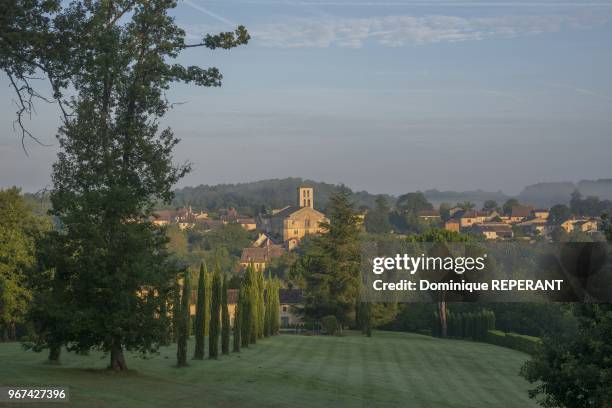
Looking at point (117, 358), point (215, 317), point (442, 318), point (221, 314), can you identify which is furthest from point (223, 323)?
point (442, 318)

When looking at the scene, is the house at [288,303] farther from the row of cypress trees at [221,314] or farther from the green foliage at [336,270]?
the row of cypress trees at [221,314]

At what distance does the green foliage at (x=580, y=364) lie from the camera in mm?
21000

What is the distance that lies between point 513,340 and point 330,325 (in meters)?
17.6

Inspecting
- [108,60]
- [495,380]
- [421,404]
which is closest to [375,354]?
[495,380]

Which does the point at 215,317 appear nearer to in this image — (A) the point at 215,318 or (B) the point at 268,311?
(A) the point at 215,318

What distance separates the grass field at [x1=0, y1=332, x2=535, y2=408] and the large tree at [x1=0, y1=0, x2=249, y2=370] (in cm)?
232

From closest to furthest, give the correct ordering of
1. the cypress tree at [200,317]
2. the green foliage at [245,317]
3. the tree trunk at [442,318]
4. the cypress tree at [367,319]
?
the cypress tree at [200,317] < the green foliage at [245,317] < the cypress tree at [367,319] < the tree trunk at [442,318]

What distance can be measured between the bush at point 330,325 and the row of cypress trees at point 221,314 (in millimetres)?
8320

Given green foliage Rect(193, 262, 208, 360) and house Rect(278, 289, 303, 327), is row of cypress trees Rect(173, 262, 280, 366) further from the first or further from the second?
house Rect(278, 289, 303, 327)

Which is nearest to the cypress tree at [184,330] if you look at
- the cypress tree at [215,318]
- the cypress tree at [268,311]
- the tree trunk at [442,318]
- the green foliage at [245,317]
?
the cypress tree at [215,318]

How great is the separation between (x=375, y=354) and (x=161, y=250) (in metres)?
27.5

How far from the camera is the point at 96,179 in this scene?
30953 millimetres

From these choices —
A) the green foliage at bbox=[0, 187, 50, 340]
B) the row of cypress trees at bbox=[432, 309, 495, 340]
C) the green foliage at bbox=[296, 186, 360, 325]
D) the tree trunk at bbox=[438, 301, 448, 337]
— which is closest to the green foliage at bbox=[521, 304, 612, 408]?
the green foliage at bbox=[0, 187, 50, 340]

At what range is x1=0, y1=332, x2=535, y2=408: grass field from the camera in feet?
87.6
